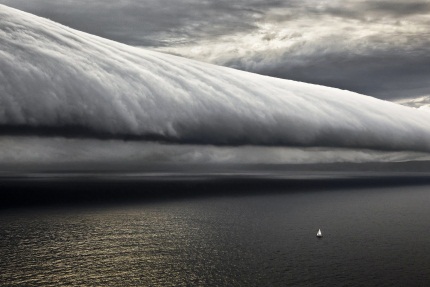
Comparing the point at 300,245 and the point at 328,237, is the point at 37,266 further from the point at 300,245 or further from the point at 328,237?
the point at 328,237

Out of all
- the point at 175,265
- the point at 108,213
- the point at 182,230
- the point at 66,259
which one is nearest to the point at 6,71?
the point at 108,213

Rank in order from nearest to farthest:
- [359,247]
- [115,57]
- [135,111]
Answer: [359,247] → [135,111] → [115,57]

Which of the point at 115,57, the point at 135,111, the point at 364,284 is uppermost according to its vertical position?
the point at 115,57

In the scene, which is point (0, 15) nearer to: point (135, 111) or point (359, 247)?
point (135, 111)

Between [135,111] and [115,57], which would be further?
[115,57]

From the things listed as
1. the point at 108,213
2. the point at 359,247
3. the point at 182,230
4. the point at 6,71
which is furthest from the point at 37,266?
the point at 6,71

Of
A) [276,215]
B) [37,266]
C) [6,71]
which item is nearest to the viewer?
[37,266]

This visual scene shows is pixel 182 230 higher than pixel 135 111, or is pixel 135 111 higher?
pixel 135 111
